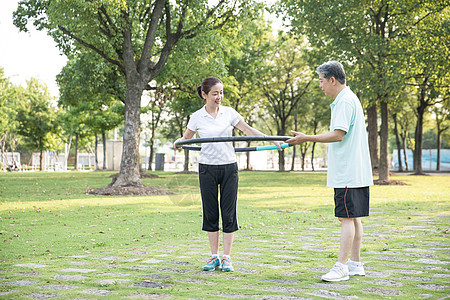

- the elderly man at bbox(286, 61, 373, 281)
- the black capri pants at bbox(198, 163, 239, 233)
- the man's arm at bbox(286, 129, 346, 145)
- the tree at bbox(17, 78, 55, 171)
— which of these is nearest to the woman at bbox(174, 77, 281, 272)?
the black capri pants at bbox(198, 163, 239, 233)

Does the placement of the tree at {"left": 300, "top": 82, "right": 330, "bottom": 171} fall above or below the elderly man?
above

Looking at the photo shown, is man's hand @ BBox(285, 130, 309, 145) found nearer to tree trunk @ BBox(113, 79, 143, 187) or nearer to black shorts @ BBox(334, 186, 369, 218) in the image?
black shorts @ BBox(334, 186, 369, 218)

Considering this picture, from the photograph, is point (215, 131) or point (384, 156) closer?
point (215, 131)

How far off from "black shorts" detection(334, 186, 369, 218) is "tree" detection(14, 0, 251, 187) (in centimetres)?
1364

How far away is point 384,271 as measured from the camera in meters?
5.21

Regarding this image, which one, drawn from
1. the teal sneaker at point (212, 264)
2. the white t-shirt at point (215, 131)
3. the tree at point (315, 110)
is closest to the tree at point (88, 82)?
the white t-shirt at point (215, 131)

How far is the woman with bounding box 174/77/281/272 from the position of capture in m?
5.52

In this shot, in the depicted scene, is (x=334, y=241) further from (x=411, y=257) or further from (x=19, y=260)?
(x=19, y=260)

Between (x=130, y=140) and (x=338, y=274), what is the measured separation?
15027 mm

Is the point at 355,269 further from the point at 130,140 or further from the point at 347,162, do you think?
the point at 130,140

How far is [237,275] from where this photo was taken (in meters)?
5.08

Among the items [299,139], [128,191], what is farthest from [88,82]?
[299,139]

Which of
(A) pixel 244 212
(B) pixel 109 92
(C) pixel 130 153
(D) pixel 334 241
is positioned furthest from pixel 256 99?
(D) pixel 334 241

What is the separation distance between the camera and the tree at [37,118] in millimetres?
51125
